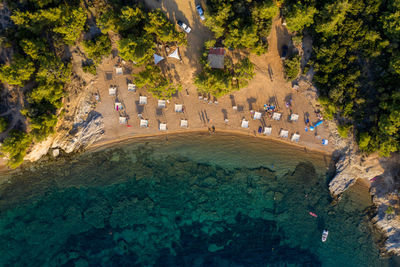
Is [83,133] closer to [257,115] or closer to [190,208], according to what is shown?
[190,208]

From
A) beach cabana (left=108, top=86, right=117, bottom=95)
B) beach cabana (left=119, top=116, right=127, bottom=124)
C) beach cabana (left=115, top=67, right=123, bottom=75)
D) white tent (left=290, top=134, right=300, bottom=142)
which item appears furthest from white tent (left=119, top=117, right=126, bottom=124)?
white tent (left=290, top=134, right=300, bottom=142)

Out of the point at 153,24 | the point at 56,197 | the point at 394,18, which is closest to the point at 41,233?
the point at 56,197

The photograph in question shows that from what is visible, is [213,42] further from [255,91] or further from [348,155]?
[348,155]

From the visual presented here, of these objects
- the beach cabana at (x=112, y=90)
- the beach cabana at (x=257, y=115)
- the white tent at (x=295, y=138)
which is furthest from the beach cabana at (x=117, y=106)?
the white tent at (x=295, y=138)

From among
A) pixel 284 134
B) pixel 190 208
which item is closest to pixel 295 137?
pixel 284 134

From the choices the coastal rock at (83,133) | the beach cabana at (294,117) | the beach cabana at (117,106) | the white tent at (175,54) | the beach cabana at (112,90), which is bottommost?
the coastal rock at (83,133)

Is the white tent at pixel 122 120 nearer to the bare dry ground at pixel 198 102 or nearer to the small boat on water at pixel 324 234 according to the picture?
the bare dry ground at pixel 198 102

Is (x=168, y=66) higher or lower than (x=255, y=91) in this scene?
higher

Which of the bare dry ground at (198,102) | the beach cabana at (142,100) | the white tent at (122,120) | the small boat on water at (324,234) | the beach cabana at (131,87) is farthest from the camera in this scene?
the small boat on water at (324,234)
